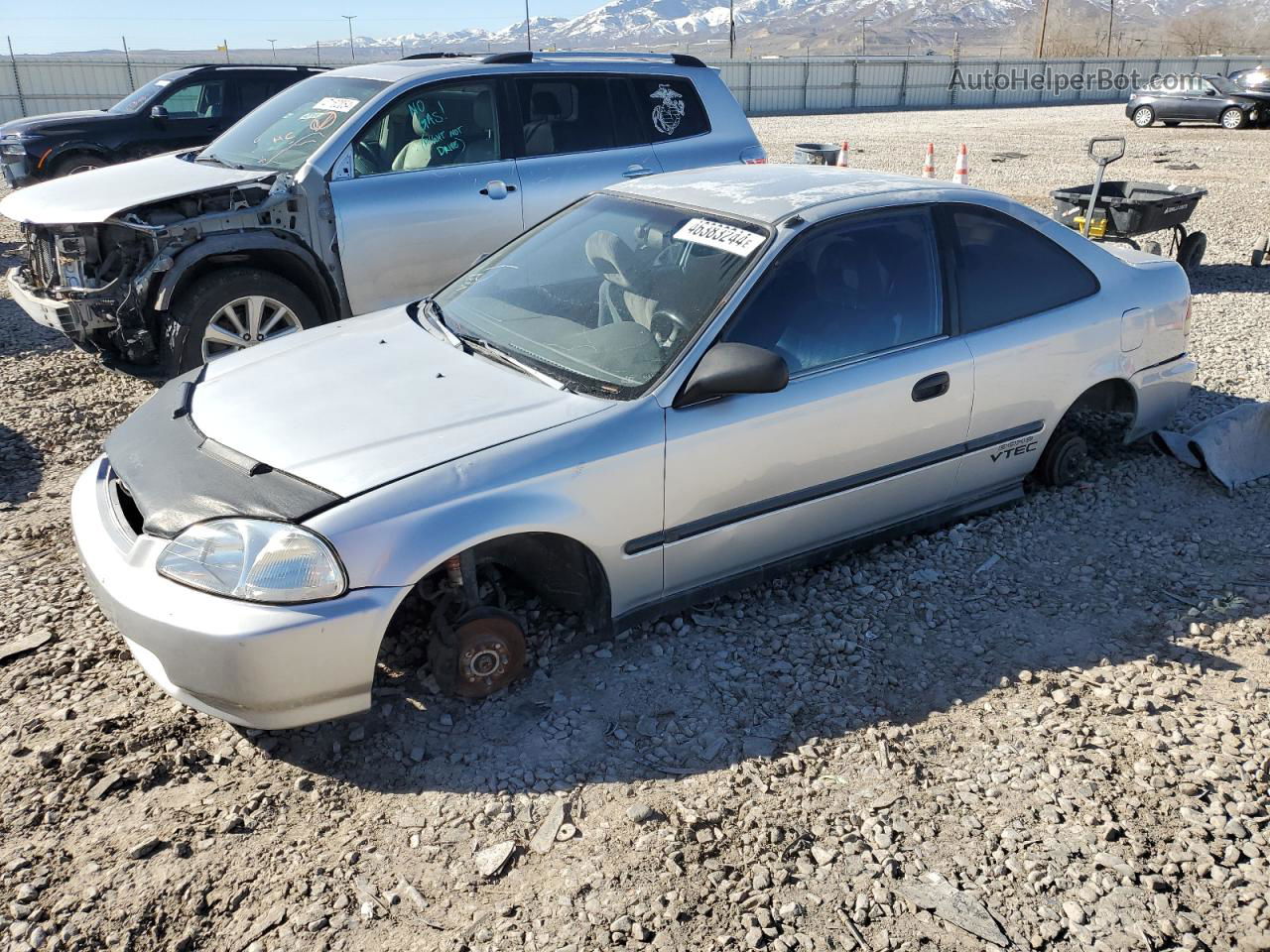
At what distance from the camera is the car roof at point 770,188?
3975 millimetres

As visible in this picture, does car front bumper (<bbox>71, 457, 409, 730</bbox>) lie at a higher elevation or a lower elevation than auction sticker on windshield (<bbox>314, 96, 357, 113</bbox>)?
lower

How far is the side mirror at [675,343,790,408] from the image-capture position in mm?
3373

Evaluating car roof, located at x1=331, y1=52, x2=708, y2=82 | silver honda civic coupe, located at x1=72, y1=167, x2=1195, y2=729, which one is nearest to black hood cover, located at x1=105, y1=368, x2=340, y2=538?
silver honda civic coupe, located at x1=72, y1=167, x2=1195, y2=729

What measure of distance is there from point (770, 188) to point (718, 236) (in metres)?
0.49

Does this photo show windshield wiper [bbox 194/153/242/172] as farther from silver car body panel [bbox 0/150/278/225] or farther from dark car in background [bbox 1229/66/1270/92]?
dark car in background [bbox 1229/66/1270/92]

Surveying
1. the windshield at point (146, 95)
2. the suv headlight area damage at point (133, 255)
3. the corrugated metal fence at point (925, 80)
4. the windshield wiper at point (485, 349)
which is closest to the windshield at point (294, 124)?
the suv headlight area damage at point (133, 255)

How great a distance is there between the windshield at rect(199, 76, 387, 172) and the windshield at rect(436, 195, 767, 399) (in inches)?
98.5

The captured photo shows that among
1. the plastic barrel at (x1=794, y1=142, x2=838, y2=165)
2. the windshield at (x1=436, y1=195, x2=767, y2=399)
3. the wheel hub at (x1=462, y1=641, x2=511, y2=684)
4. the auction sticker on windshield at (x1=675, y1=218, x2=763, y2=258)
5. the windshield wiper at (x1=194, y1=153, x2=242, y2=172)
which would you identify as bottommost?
the wheel hub at (x1=462, y1=641, x2=511, y2=684)

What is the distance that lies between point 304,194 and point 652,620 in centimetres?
367

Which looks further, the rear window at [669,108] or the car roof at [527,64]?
the rear window at [669,108]

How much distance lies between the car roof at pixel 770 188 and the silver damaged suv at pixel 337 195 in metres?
2.18

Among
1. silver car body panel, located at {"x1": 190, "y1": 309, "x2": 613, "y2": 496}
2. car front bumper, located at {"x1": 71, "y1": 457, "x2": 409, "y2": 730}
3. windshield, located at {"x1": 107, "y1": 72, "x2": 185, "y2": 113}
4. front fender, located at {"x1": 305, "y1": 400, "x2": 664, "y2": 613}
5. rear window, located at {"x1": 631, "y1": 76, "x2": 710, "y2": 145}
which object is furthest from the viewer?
windshield, located at {"x1": 107, "y1": 72, "x2": 185, "y2": 113}

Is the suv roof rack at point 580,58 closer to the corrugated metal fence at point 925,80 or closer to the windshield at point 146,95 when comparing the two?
the windshield at point 146,95

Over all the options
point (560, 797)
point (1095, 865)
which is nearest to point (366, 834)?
point (560, 797)
